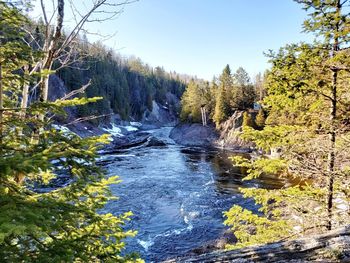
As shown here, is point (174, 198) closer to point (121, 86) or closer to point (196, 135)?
point (196, 135)

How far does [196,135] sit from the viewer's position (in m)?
57.1

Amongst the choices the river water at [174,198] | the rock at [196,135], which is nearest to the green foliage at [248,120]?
the rock at [196,135]

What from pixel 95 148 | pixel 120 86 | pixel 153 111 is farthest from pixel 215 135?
pixel 153 111

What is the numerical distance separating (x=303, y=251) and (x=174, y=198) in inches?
783

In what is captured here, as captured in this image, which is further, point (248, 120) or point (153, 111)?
point (153, 111)

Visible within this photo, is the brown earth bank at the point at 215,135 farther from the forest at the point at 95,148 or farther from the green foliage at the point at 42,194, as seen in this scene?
the green foliage at the point at 42,194

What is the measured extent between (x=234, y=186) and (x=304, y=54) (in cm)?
1984

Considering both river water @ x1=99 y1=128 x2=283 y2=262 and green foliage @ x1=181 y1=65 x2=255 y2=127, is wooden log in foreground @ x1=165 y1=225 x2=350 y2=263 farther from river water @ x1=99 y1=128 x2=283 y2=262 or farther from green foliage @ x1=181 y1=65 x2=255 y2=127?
green foliage @ x1=181 y1=65 x2=255 y2=127

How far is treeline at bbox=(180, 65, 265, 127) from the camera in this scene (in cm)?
5564

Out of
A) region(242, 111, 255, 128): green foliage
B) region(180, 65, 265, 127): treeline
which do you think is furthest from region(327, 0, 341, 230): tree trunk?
region(180, 65, 265, 127): treeline

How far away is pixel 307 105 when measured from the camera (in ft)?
24.4

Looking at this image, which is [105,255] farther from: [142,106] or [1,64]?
[142,106]

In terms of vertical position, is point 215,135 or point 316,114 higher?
point 316,114

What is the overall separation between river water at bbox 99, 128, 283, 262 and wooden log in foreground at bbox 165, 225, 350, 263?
464 inches
